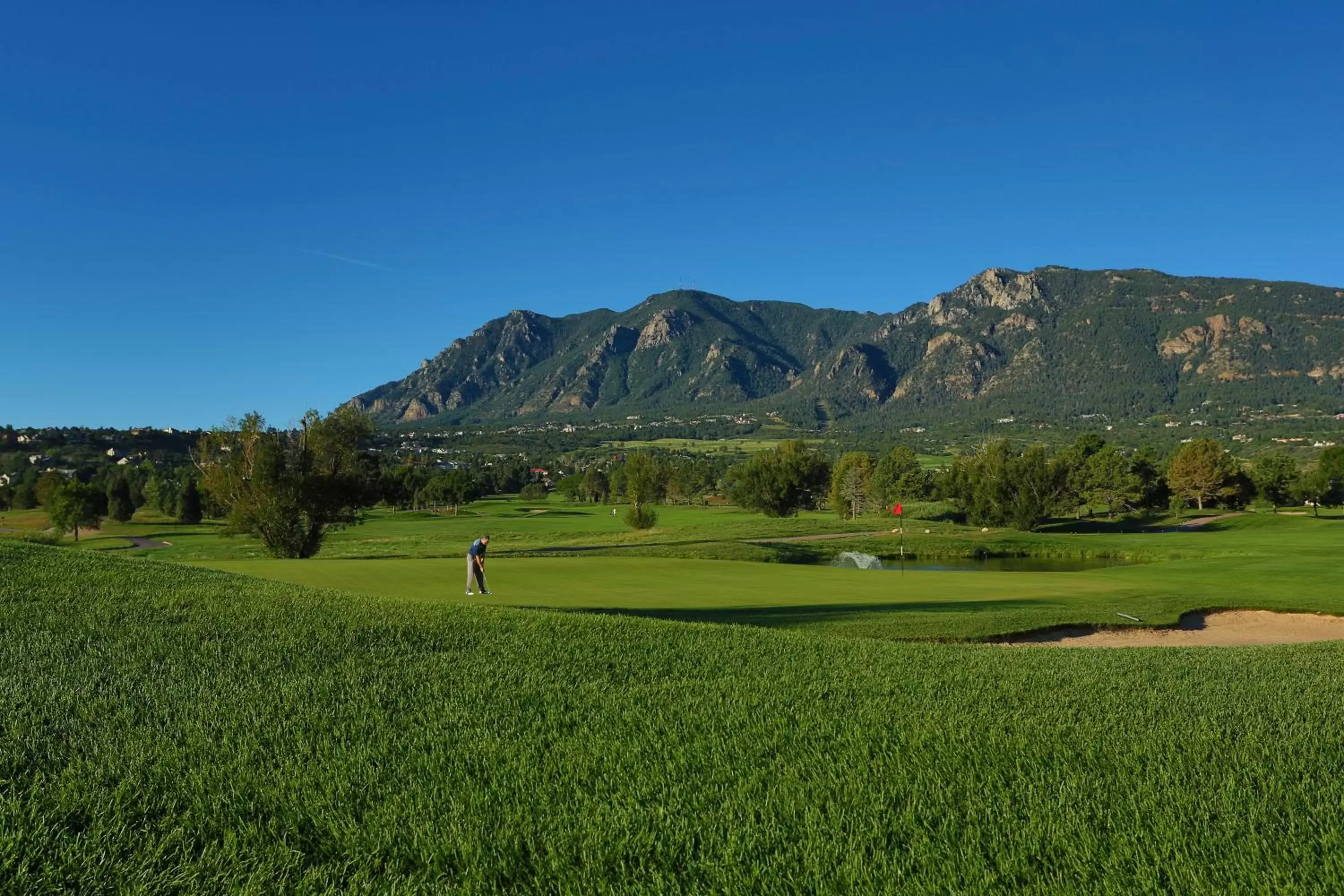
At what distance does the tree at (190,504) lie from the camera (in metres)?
93.9

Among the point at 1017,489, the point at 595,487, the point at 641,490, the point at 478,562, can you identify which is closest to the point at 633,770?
the point at 478,562

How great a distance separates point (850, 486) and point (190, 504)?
241 ft

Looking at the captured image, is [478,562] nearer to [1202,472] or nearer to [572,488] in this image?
[1202,472]

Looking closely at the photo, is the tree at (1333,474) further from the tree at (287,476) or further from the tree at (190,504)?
the tree at (190,504)

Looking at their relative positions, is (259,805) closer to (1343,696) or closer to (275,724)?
(275,724)

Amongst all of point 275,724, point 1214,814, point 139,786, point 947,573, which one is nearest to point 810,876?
point 1214,814

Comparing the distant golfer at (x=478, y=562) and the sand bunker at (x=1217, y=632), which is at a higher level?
the distant golfer at (x=478, y=562)

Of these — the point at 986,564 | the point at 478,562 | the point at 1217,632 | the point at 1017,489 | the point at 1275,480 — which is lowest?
the point at 986,564

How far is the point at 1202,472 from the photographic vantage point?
81.6m

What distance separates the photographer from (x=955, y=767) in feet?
16.6

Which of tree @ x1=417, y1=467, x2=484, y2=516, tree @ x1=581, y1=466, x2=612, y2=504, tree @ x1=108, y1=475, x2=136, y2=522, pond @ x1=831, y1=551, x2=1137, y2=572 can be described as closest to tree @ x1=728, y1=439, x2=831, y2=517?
pond @ x1=831, y1=551, x2=1137, y2=572

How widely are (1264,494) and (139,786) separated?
10476 cm

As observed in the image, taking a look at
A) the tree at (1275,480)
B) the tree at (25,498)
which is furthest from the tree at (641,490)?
the tree at (25,498)

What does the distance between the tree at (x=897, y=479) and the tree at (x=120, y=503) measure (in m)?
82.4
